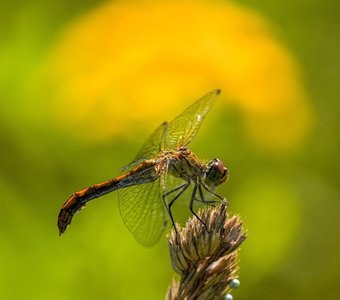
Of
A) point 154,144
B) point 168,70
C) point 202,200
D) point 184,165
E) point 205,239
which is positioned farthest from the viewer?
point 168,70

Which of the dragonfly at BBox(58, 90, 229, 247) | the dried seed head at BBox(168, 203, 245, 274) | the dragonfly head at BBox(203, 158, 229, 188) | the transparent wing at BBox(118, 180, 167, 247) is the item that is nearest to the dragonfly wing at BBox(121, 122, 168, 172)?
the dragonfly at BBox(58, 90, 229, 247)

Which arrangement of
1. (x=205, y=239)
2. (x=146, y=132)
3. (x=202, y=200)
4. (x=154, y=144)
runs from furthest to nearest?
(x=146, y=132) → (x=154, y=144) → (x=202, y=200) → (x=205, y=239)

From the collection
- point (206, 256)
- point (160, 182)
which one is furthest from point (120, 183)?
point (206, 256)

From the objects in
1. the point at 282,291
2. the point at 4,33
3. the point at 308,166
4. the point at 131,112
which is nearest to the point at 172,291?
the point at 282,291

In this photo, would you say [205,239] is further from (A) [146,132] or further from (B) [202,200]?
(A) [146,132]

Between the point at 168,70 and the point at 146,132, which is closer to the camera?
the point at 146,132

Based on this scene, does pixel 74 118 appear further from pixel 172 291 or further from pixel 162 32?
pixel 172 291

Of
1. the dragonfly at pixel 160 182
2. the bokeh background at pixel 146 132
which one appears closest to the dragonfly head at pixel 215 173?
the dragonfly at pixel 160 182

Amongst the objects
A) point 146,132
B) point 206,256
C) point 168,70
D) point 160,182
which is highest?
point 168,70

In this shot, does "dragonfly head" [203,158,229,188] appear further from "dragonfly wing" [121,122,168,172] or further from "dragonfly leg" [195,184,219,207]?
"dragonfly wing" [121,122,168,172]
